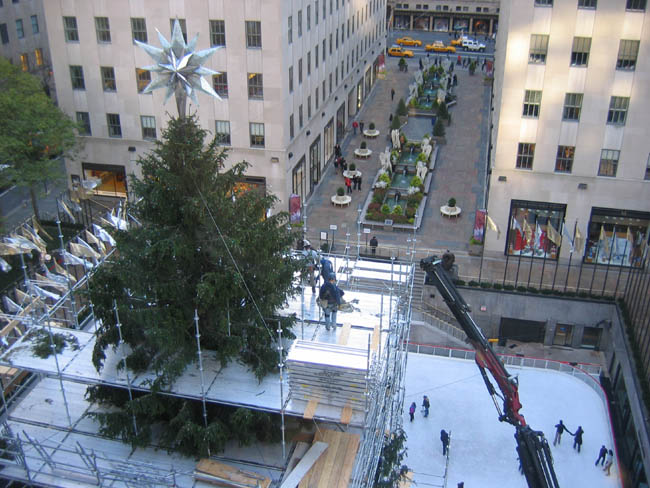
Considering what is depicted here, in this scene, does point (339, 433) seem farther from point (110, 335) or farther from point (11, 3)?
point (11, 3)

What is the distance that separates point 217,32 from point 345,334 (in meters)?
26.2

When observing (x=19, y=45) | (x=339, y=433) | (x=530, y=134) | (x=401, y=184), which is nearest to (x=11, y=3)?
(x=19, y=45)

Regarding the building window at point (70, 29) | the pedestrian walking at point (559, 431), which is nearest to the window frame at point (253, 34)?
the building window at point (70, 29)

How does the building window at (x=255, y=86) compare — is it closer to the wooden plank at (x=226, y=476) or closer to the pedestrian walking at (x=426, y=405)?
the pedestrian walking at (x=426, y=405)

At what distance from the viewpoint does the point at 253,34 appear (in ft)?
148

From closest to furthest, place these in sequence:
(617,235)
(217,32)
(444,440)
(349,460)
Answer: (349,460) < (444,440) < (217,32) < (617,235)

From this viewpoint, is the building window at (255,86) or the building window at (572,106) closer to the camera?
the building window at (572,106)

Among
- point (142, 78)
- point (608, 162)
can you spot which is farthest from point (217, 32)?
point (608, 162)

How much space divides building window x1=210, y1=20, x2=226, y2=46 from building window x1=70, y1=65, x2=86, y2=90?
1000cm

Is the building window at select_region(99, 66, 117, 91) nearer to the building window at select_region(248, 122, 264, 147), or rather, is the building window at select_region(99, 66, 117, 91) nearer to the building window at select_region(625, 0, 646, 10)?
the building window at select_region(248, 122, 264, 147)

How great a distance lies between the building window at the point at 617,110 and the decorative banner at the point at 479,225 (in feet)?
31.4

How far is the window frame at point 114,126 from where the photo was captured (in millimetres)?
49688

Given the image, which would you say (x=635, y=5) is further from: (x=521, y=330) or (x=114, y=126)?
(x=114, y=126)

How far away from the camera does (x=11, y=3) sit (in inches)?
2438
